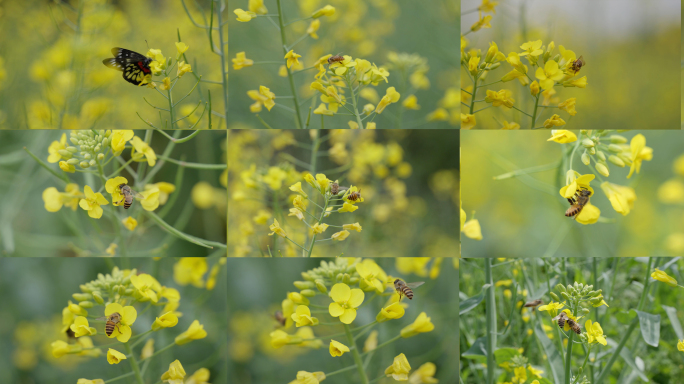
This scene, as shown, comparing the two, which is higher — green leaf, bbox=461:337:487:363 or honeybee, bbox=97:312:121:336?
honeybee, bbox=97:312:121:336

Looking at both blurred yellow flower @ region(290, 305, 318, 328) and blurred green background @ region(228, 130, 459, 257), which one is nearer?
blurred yellow flower @ region(290, 305, 318, 328)

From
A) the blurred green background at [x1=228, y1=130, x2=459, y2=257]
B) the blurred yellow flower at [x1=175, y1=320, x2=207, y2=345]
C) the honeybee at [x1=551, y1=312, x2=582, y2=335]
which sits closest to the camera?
the honeybee at [x1=551, y1=312, x2=582, y2=335]

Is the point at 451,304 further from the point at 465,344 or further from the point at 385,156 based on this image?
the point at 385,156

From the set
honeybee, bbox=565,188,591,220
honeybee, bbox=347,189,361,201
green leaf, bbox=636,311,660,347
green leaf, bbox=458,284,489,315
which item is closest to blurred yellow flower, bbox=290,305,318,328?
honeybee, bbox=347,189,361,201

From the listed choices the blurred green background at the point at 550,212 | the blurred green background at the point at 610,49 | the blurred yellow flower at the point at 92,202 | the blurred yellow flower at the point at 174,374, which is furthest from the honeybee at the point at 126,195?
the blurred green background at the point at 610,49

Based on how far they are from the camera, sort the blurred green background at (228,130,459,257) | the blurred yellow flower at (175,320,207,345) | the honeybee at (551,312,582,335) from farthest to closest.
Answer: the blurred green background at (228,130,459,257), the blurred yellow flower at (175,320,207,345), the honeybee at (551,312,582,335)

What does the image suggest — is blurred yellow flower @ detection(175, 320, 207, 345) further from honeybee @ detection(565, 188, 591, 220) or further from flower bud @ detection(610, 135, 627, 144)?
flower bud @ detection(610, 135, 627, 144)

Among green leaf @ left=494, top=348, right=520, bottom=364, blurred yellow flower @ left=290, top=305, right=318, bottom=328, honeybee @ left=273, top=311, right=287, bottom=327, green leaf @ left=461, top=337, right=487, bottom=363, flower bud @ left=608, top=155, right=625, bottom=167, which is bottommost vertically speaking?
green leaf @ left=494, top=348, right=520, bottom=364
